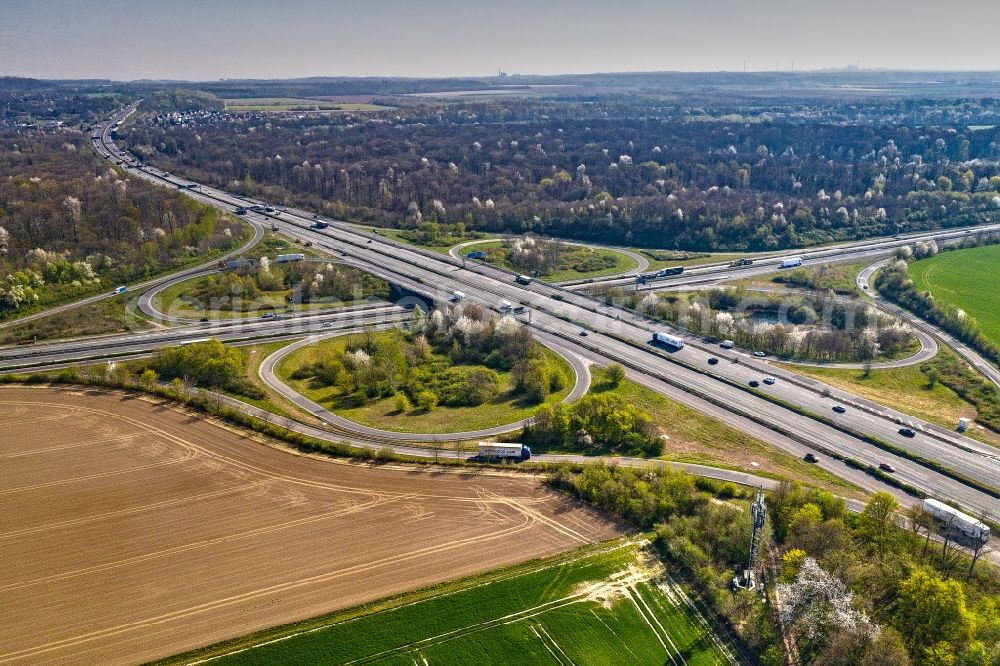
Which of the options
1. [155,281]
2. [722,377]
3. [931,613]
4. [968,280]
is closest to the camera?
[931,613]

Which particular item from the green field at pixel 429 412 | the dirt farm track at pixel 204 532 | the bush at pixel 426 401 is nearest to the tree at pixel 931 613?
the dirt farm track at pixel 204 532

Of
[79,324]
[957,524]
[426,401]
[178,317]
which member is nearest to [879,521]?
[957,524]

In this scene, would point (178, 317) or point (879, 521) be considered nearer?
point (879, 521)

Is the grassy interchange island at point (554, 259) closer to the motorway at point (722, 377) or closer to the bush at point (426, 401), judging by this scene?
the motorway at point (722, 377)

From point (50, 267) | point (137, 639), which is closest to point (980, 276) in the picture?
point (137, 639)

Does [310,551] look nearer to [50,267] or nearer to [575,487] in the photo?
[575,487]

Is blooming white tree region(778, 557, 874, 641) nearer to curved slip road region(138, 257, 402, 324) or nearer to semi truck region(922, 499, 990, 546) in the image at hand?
semi truck region(922, 499, 990, 546)

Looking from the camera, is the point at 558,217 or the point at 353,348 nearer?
the point at 353,348

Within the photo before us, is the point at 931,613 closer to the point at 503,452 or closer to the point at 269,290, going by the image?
the point at 503,452
